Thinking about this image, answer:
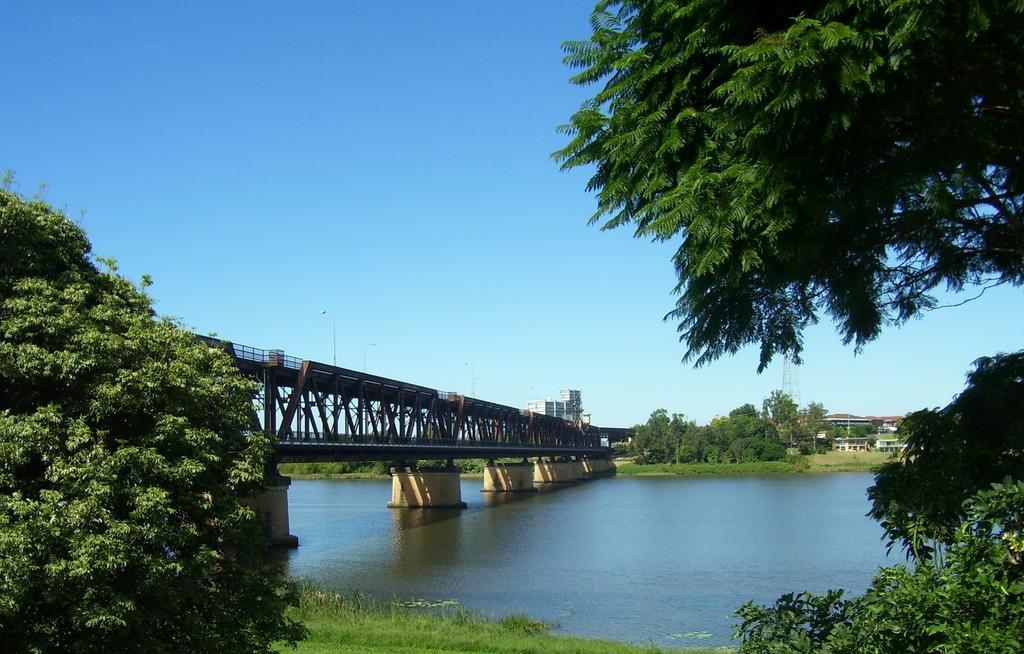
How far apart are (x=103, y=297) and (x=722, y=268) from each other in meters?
8.86

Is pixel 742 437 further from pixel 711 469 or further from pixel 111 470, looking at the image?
pixel 111 470

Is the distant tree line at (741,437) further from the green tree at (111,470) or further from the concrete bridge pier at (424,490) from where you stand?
the green tree at (111,470)

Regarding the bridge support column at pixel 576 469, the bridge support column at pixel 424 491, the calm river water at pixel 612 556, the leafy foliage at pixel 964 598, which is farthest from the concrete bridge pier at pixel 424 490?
the leafy foliage at pixel 964 598

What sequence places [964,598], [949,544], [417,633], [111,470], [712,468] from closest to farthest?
[964,598] < [949,544] < [111,470] < [417,633] < [712,468]

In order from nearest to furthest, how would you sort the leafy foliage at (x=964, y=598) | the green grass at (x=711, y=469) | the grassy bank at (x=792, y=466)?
1. the leafy foliage at (x=964, y=598)
2. the grassy bank at (x=792, y=466)
3. the green grass at (x=711, y=469)

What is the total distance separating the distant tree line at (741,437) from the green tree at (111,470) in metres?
157

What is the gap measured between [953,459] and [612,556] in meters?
41.2

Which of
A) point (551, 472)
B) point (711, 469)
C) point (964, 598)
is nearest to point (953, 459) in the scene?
point (964, 598)

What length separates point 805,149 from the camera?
773 centimetres

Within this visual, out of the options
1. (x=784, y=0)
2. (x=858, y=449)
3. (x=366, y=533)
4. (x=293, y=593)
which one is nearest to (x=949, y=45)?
(x=784, y=0)

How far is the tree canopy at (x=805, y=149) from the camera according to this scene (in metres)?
7.07

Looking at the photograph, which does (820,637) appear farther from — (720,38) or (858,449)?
(858,449)

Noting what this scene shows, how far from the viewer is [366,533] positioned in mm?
66688

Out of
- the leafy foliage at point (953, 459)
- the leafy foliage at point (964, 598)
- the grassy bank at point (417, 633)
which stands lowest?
the grassy bank at point (417, 633)
